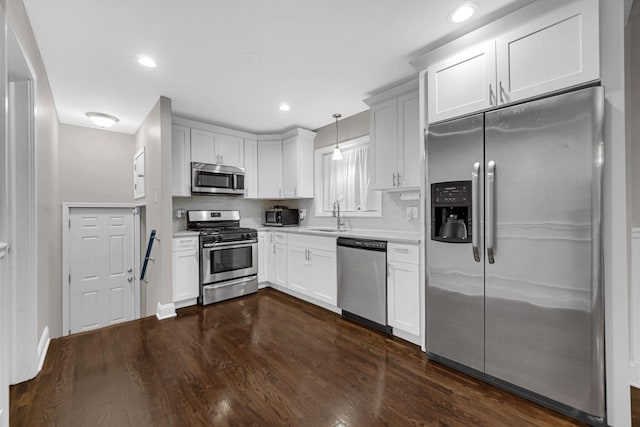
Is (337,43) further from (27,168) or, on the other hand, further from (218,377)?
(218,377)

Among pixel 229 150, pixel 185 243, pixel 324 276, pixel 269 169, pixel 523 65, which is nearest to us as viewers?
pixel 523 65

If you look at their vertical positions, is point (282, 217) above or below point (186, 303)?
above

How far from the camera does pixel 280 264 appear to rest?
13.6ft

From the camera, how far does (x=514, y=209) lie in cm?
180

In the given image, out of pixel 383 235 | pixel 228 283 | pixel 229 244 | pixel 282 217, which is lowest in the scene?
pixel 228 283

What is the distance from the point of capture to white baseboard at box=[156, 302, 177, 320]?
3182 mm

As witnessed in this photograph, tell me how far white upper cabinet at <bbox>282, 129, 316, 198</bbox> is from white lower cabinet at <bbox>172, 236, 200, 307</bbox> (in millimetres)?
1636

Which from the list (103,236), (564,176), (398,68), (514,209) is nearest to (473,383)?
(514,209)

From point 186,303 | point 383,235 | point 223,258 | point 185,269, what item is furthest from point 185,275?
point 383,235

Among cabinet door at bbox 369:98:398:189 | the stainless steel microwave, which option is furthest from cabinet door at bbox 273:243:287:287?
cabinet door at bbox 369:98:398:189

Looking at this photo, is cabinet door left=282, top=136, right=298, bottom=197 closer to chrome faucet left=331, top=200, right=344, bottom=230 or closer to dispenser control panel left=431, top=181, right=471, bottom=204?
chrome faucet left=331, top=200, right=344, bottom=230

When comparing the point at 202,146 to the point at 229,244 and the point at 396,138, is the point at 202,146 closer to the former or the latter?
the point at 229,244

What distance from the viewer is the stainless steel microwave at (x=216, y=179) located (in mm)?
3863

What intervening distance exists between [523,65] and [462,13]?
0.53m
